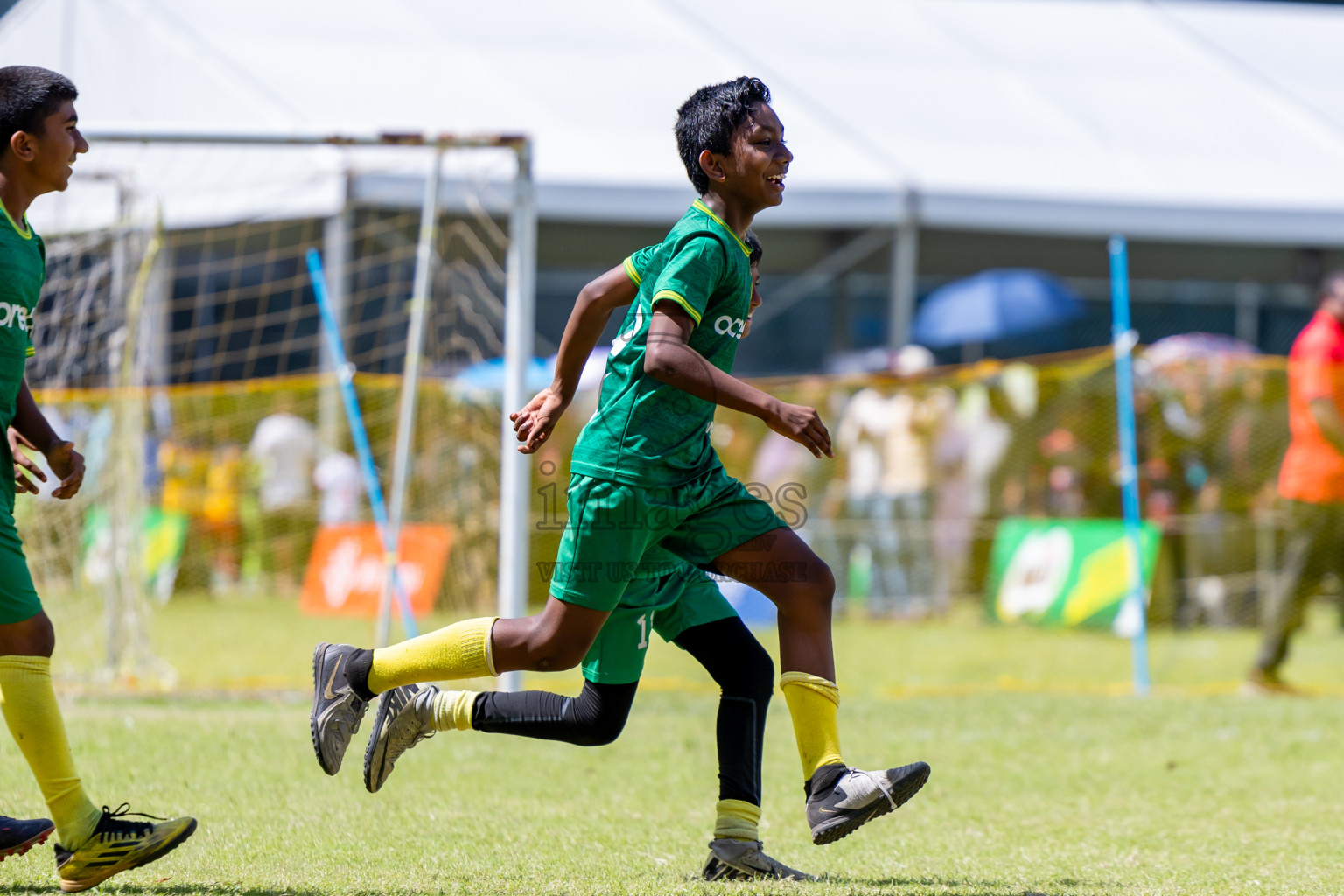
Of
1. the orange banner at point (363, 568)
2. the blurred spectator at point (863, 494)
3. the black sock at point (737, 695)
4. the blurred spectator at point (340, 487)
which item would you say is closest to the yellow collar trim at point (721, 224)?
the black sock at point (737, 695)

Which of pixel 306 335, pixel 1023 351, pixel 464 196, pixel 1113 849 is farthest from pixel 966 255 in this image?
pixel 1113 849

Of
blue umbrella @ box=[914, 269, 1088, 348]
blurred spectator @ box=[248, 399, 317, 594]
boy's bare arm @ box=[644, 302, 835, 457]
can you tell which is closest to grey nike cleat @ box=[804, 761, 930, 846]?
boy's bare arm @ box=[644, 302, 835, 457]

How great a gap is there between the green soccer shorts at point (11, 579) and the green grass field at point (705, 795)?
0.69m

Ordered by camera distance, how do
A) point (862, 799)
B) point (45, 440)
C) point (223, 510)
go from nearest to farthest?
1. point (862, 799)
2. point (45, 440)
3. point (223, 510)

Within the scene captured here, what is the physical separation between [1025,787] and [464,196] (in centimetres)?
512

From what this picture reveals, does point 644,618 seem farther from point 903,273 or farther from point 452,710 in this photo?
point 903,273

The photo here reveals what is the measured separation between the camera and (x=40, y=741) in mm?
3387

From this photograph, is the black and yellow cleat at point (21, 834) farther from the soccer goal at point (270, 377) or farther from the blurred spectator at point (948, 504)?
the blurred spectator at point (948, 504)

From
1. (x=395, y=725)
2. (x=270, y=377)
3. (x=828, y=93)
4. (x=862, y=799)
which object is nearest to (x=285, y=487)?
(x=270, y=377)

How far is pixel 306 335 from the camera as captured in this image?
12.9m

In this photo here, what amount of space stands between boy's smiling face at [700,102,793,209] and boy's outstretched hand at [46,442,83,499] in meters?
1.85

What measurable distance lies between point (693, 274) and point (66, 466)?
1.83 meters

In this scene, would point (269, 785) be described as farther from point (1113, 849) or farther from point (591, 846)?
point (1113, 849)

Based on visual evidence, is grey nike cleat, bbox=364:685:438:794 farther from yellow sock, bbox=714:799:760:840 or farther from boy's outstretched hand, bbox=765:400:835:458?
boy's outstretched hand, bbox=765:400:835:458
